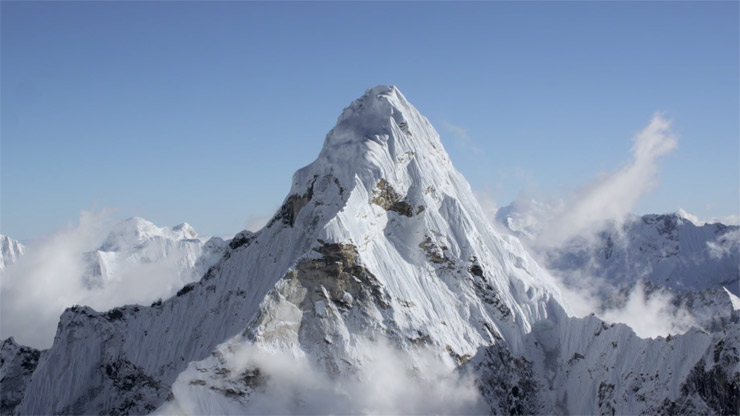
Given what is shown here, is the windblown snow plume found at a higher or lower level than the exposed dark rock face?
lower

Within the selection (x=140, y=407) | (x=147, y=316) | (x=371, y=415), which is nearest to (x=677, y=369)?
(x=371, y=415)

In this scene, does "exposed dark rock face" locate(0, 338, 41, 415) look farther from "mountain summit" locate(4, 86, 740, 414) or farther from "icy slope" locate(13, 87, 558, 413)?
"icy slope" locate(13, 87, 558, 413)

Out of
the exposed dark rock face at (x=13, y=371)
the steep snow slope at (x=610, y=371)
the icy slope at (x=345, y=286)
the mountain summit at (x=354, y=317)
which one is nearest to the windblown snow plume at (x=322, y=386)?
the mountain summit at (x=354, y=317)

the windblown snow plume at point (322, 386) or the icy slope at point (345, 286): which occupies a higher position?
the icy slope at point (345, 286)

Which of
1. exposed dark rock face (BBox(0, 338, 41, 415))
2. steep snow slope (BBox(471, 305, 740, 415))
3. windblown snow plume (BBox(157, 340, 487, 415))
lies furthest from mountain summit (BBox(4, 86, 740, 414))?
exposed dark rock face (BBox(0, 338, 41, 415))

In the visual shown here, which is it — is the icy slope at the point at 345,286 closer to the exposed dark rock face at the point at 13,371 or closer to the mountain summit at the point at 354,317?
the mountain summit at the point at 354,317

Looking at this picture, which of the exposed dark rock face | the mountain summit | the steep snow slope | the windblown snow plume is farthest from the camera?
the exposed dark rock face

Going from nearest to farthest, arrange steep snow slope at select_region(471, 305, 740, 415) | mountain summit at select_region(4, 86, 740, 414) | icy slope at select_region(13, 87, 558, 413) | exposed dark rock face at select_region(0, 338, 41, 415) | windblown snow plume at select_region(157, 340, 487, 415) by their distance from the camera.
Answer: steep snow slope at select_region(471, 305, 740, 415) → windblown snow plume at select_region(157, 340, 487, 415) → mountain summit at select_region(4, 86, 740, 414) → icy slope at select_region(13, 87, 558, 413) → exposed dark rock face at select_region(0, 338, 41, 415)
